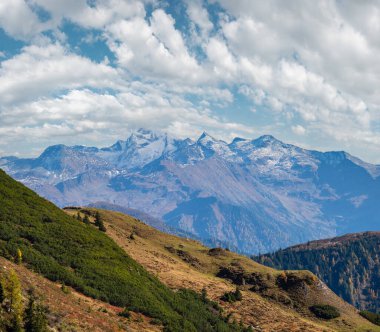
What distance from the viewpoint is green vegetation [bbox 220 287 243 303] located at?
7361 cm

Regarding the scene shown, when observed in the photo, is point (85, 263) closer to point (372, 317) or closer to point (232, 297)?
point (232, 297)

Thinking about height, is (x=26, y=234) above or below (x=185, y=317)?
above

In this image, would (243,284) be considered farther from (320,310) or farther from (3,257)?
(3,257)

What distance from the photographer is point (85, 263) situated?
176 feet

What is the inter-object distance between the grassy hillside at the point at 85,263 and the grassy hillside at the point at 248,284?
8764 millimetres

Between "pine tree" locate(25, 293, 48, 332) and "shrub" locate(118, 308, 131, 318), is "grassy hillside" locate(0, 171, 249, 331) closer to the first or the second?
"shrub" locate(118, 308, 131, 318)

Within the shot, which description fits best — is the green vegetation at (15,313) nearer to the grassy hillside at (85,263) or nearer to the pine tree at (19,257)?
the pine tree at (19,257)

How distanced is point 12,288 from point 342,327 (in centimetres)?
6746

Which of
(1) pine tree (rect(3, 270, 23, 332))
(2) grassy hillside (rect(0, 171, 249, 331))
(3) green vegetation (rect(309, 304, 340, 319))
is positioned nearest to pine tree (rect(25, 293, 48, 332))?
(1) pine tree (rect(3, 270, 23, 332))

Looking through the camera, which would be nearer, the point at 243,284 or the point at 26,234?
the point at 26,234

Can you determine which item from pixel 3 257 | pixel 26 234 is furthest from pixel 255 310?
pixel 3 257

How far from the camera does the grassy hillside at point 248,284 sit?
7100 centimetres

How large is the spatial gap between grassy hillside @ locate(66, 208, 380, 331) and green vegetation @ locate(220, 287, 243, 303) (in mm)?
693

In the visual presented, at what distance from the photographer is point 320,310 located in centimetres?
8156
